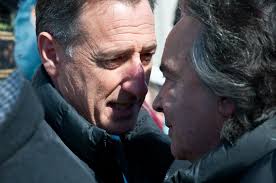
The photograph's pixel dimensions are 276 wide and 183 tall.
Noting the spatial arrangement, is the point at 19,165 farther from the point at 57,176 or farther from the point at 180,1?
the point at 180,1

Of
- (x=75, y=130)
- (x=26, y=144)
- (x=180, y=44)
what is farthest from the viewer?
(x=75, y=130)

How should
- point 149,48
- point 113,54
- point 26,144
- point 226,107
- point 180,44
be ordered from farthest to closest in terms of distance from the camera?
point 149,48 < point 113,54 < point 180,44 < point 226,107 < point 26,144

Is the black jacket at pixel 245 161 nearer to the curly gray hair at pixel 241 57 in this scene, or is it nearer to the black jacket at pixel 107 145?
the curly gray hair at pixel 241 57

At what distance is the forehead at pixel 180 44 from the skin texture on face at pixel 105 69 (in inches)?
15.3

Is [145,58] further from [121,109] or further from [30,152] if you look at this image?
[30,152]

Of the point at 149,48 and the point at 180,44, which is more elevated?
the point at 180,44

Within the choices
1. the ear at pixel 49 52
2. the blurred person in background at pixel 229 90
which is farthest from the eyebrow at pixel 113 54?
the blurred person in background at pixel 229 90

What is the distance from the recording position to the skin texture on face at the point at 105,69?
8.83 feet

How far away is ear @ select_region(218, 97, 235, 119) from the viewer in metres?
2.15

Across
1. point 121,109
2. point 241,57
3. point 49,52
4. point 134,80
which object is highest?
point 241,57

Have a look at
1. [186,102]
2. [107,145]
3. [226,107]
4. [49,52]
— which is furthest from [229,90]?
[49,52]

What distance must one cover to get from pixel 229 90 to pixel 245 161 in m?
0.24

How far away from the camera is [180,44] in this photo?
229 cm

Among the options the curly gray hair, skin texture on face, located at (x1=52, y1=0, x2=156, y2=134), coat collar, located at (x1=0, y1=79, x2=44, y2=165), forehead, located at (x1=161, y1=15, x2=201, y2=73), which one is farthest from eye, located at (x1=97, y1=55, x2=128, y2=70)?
coat collar, located at (x1=0, y1=79, x2=44, y2=165)
